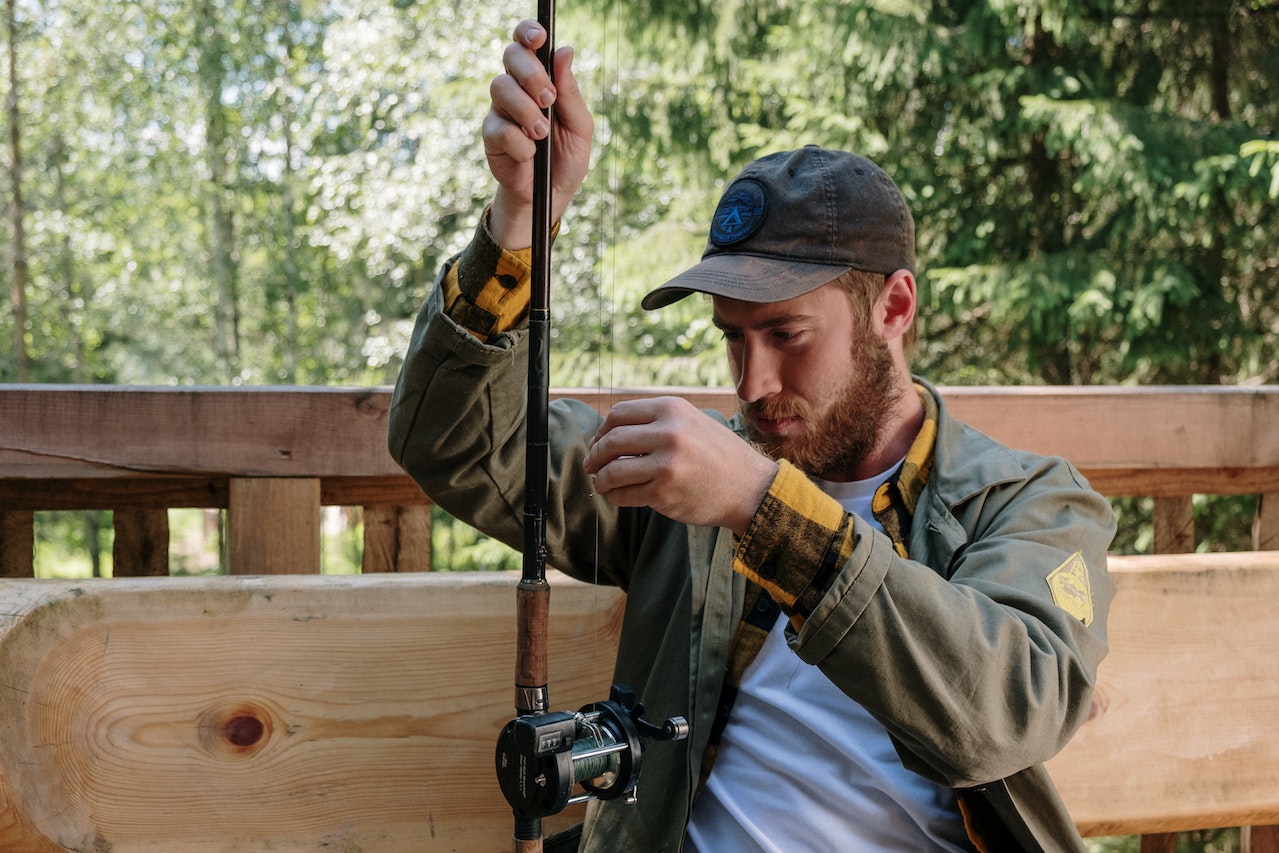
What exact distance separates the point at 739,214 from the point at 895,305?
31cm

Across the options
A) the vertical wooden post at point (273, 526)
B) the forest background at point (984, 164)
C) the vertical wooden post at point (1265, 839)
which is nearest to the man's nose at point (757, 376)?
the vertical wooden post at point (273, 526)

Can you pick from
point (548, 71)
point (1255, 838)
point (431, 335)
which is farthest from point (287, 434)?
point (1255, 838)

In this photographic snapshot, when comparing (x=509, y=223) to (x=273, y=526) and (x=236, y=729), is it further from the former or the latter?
(x=236, y=729)

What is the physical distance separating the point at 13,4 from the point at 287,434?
1295 cm

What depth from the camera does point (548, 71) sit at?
1453 millimetres

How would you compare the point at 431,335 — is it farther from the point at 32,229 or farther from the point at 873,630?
the point at 32,229

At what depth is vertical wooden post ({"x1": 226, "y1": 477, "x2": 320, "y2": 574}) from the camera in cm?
180

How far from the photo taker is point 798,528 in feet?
4.06

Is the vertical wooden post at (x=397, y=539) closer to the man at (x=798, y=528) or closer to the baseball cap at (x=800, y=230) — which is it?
the man at (x=798, y=528)

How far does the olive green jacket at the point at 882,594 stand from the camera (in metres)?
1.25

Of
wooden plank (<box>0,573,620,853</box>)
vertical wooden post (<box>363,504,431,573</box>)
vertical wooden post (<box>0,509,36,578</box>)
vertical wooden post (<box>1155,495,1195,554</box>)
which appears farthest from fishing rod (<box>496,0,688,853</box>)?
vertical wooden post (<box>1155,495,1195,554</box>)

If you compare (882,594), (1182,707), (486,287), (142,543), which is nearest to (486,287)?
(486,287)

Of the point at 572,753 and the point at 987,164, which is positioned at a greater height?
the point at 987,164

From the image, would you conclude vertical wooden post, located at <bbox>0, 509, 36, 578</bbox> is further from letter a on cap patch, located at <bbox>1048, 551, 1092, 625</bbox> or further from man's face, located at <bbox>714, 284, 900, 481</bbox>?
letter a on cap patch, located at <bbox>1048, 551, 1092, 625</bbox>
